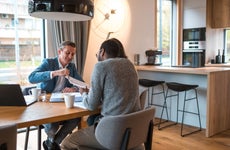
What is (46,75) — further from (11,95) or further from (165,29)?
(165,29)

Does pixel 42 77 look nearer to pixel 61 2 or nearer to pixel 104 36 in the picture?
pixel 61 2

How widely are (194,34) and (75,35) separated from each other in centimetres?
306

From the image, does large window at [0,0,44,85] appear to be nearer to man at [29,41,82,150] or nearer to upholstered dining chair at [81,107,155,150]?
man at [29,41,82,150]

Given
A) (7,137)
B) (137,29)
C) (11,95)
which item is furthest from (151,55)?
(7,137)

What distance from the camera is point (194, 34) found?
604 cm

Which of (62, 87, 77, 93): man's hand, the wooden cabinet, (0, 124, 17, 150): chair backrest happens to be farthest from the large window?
the wooden cabinet

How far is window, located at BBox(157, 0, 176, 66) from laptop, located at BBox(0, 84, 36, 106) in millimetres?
4490

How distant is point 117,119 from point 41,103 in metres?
0.74

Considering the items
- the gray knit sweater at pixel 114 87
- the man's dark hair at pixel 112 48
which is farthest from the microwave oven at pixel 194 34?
the gray knit sweater at pixel 114 87

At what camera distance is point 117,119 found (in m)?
1.59

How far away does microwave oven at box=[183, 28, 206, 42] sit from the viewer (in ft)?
19.3

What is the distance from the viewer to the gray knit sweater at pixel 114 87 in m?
1.78

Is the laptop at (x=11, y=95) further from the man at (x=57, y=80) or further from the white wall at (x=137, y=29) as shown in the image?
the white wall at (x=137, y=29)

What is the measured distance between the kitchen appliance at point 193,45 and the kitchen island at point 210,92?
1769mm
